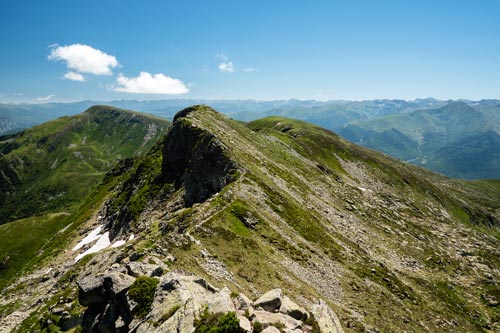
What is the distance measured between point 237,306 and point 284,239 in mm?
24099

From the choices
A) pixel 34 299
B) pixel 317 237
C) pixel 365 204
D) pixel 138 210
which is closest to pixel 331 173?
pixel 365 204

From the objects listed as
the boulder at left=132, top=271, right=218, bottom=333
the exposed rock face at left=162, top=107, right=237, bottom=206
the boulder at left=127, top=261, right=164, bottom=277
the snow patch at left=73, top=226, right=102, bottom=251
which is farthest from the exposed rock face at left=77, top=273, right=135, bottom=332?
the snow patch at left=73, top=226, right=102, bottom=251

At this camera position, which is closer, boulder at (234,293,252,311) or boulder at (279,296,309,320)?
boulder at (234,293,252,311)

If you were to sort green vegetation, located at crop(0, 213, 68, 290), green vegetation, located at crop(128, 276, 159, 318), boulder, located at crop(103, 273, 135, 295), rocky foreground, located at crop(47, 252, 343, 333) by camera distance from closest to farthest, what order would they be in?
rocky foreground, located at crop(47, 252, 343, 333), green vegetation, located at crop(128, 276, 159, 318), boulder, located at crop(103, 273, 135, 295), green vegetation, located at crop(0, 213, 68, 290)

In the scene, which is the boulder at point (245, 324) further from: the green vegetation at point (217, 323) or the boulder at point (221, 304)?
the boulder at point (221, 304)

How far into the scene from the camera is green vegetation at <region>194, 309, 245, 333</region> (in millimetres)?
17719

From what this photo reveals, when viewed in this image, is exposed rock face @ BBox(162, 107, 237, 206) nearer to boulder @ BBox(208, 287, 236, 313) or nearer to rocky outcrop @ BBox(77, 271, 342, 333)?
rocky outcrop @ BBox(77, 271, 342, 333)

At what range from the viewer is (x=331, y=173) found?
101 m

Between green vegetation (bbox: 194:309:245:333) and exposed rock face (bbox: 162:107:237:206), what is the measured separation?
131 feet

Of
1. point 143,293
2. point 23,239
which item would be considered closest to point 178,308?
point 143,293

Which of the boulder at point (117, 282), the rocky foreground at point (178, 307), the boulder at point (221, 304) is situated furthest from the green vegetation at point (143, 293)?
the boulder at point (221, 304)

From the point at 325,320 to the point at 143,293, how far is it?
14.1 m

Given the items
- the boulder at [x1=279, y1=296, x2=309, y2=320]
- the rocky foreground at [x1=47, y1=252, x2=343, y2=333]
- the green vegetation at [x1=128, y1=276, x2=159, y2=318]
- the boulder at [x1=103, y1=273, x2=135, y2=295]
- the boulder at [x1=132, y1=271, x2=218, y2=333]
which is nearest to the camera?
the rocky foreground at [x1=47, y1=252, x2=343, y2=333]

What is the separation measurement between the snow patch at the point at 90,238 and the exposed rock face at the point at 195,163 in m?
28.4
